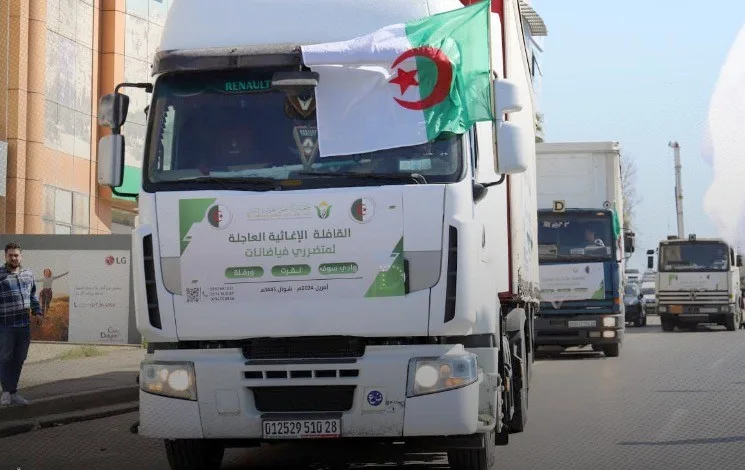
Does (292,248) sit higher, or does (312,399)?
(292,248)

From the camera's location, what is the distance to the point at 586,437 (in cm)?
1123

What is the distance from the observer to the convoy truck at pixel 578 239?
72.0 feet

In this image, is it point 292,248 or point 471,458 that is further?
point 471,458

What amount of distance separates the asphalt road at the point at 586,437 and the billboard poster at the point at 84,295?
8.51 metres

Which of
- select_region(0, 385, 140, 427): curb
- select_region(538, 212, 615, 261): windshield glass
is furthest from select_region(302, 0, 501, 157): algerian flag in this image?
select_region(538, 212, 615, 261): windshield glass

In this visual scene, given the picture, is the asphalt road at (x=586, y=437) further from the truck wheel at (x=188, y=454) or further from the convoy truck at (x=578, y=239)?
the convoy truck at (x=578, y=239)

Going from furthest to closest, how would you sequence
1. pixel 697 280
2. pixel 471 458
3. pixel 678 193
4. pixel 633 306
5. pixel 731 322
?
pixel 678 193 < pixel 633 306 < pixel 731 322 < pixel 697 280 < pixel 471 458

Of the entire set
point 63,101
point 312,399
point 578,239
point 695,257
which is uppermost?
point 63,101

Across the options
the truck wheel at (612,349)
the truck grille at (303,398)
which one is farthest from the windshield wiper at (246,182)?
the truck wheel at (612,349)

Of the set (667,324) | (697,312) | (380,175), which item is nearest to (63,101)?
(697,312)

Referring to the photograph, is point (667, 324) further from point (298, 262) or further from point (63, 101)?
point (298, 262)

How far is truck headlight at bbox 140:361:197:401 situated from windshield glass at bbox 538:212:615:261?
48.4 ft

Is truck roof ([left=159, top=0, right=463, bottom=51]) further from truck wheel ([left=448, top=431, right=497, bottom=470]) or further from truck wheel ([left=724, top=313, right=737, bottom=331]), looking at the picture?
truck wheel ([left=724, top=313, right=737, bottom=331])

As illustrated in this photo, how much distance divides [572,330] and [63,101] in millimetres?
15238
